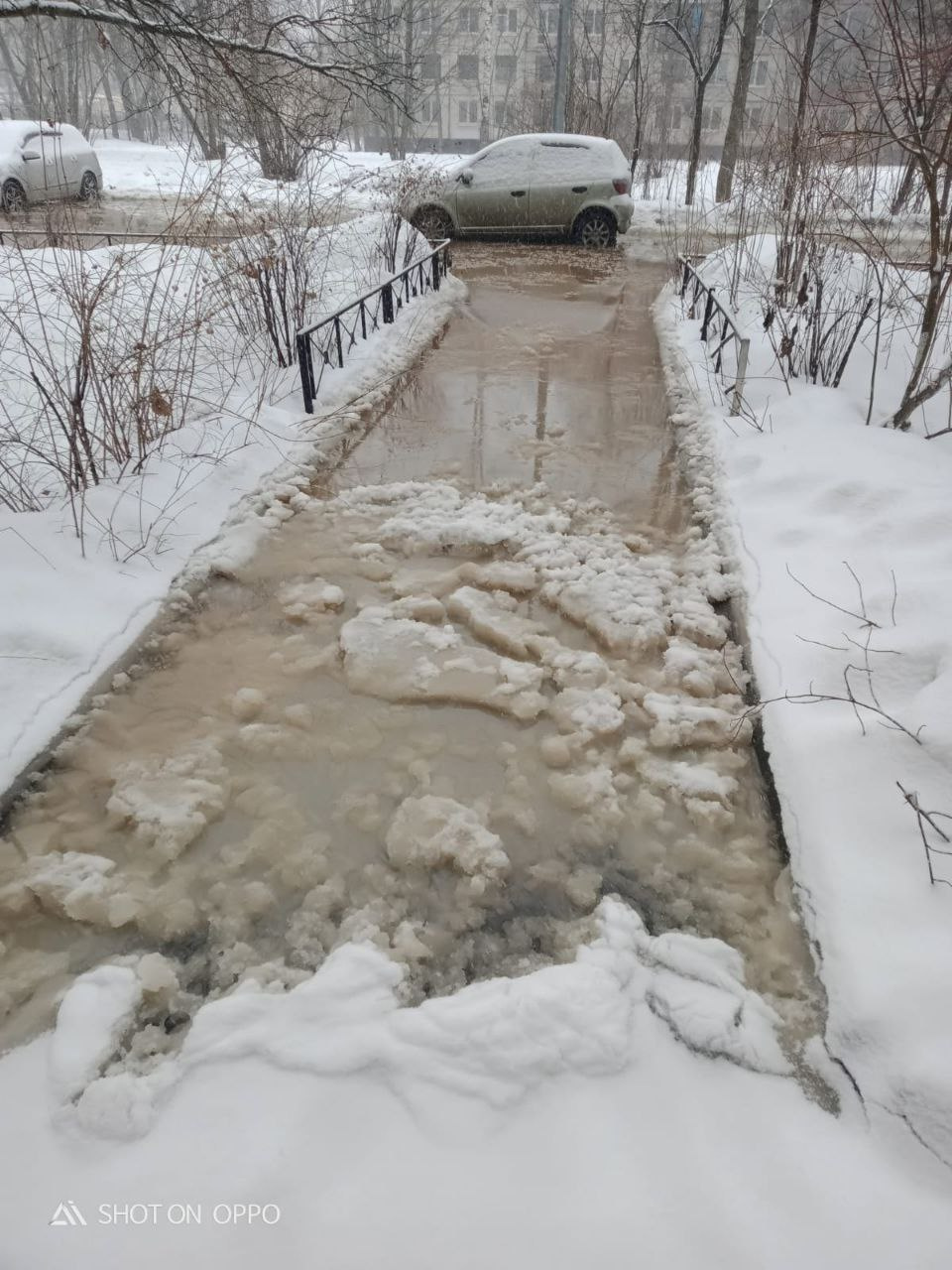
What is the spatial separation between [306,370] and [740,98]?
14.0 meters

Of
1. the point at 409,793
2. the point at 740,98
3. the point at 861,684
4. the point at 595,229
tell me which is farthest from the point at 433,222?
the point at 409,793

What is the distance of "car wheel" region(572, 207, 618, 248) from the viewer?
11.9 m

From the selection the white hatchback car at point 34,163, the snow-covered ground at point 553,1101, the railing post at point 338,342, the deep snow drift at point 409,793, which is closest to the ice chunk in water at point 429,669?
the deep snow drift at point 409,793

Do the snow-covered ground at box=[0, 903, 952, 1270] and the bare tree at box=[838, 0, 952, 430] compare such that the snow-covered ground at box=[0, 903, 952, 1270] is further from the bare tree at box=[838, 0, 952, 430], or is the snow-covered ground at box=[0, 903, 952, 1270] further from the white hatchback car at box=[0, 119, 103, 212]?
the white hatchback car at box=[0, 119, 103, 212]

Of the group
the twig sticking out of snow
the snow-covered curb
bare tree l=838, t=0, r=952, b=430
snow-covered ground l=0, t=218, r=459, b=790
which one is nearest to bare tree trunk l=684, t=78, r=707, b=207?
snow-covered ground l=0, t=218, r=459, b=790

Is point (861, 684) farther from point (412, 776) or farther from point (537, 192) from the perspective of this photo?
point (537, 192)

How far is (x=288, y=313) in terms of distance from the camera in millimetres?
6508

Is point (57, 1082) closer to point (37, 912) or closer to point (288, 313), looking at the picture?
point (37, 912)

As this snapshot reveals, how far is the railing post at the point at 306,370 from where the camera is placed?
5414mm

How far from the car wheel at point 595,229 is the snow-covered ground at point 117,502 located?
23.1 ft

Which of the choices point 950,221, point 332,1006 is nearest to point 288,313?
point 950,221

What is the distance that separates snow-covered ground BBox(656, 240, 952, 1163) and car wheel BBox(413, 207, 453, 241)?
876cm

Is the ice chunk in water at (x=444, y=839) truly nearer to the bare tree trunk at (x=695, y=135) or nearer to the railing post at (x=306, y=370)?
the railing post at (x=306, y=370)

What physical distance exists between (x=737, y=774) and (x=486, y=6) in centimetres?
4357
